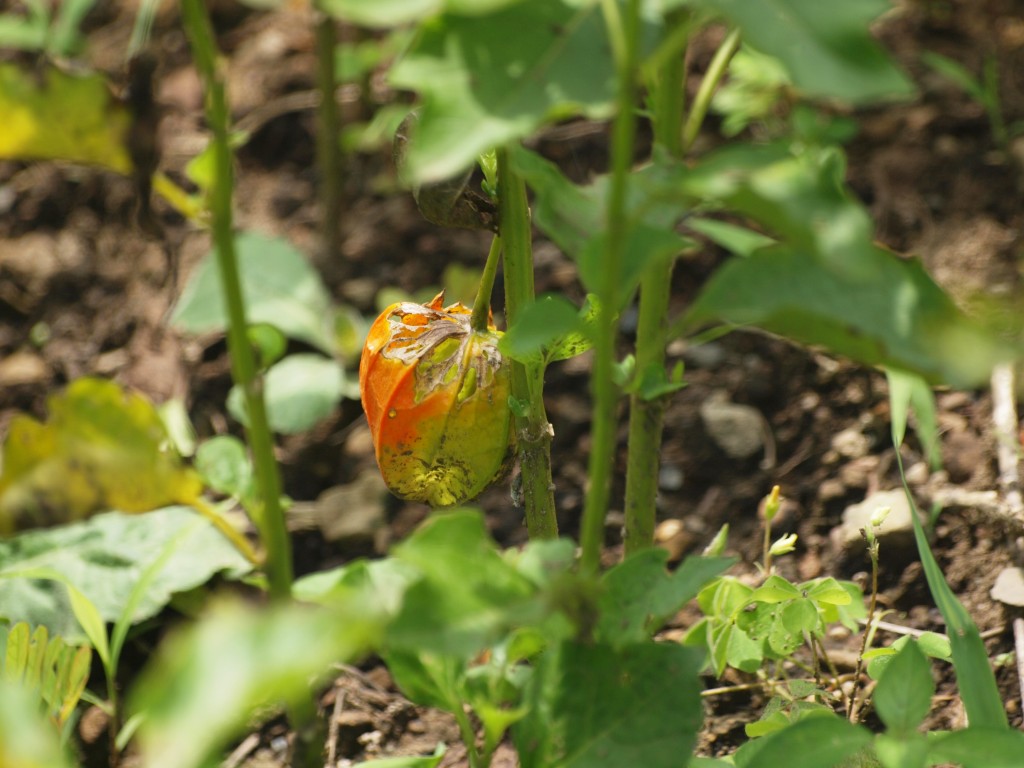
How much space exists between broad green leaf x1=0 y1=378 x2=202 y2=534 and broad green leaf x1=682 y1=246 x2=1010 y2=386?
0.93 metres

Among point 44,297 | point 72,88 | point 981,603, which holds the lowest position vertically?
point 981,603

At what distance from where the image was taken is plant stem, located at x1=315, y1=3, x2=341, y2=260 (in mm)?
2094

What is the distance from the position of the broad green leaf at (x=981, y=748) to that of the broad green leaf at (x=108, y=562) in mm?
893

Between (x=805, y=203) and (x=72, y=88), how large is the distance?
936 millimetres

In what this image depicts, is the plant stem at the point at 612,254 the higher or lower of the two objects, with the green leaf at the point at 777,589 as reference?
higher

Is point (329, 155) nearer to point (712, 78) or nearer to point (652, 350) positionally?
point (712, 78)

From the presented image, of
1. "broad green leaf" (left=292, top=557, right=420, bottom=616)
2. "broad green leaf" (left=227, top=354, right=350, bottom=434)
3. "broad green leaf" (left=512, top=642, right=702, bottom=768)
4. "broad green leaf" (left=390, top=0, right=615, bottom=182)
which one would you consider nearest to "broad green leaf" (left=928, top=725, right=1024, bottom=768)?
"broad green leaf" (left=512, top=642, right=702, bottom=768)

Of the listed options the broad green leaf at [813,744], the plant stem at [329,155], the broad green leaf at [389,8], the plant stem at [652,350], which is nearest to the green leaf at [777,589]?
the plant stem at [652,350]

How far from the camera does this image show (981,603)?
133 centimetres

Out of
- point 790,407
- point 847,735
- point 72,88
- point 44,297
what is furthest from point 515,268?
point 44,297

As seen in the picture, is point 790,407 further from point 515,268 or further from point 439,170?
point 439,170

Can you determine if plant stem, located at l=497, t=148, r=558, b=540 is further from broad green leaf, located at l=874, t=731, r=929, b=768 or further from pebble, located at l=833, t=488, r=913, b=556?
pebble, located at l=833, t=488, r=913, b=556

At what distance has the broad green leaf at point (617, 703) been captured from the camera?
2.62 ft

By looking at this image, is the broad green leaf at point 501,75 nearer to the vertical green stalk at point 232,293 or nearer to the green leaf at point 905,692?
the vertical green stalk at point 232,293
